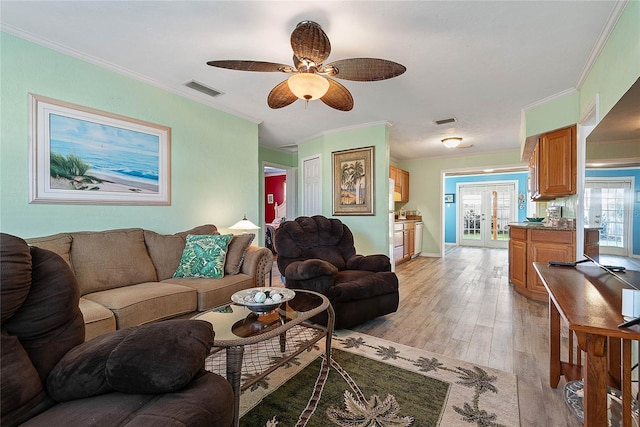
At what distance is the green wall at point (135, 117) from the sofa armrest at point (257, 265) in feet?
2.95

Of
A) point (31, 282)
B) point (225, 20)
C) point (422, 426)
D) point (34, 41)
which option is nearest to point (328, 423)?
point (422, 426)

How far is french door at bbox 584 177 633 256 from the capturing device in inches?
52.7

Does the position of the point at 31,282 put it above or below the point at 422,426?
above

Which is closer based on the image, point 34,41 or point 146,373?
point 146,373

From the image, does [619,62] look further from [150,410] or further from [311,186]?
[311,186]

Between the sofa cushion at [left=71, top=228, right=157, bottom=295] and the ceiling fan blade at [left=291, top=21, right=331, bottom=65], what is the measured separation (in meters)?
2.17

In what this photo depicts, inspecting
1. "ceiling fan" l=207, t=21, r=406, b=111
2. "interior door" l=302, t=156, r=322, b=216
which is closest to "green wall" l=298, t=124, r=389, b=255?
"interior door" l=302, t=156, r=322, b=216

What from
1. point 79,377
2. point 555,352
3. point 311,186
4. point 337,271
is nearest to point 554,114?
point 555,352

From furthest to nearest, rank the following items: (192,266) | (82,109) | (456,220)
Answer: (456,220), (192,266), (82,109)

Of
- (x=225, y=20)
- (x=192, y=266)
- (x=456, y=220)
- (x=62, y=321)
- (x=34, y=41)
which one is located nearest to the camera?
(x=62, y=321)

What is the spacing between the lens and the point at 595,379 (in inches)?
39.8

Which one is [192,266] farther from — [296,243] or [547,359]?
[547,359]

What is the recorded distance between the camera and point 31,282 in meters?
0.99

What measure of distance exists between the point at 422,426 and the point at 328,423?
471mm
